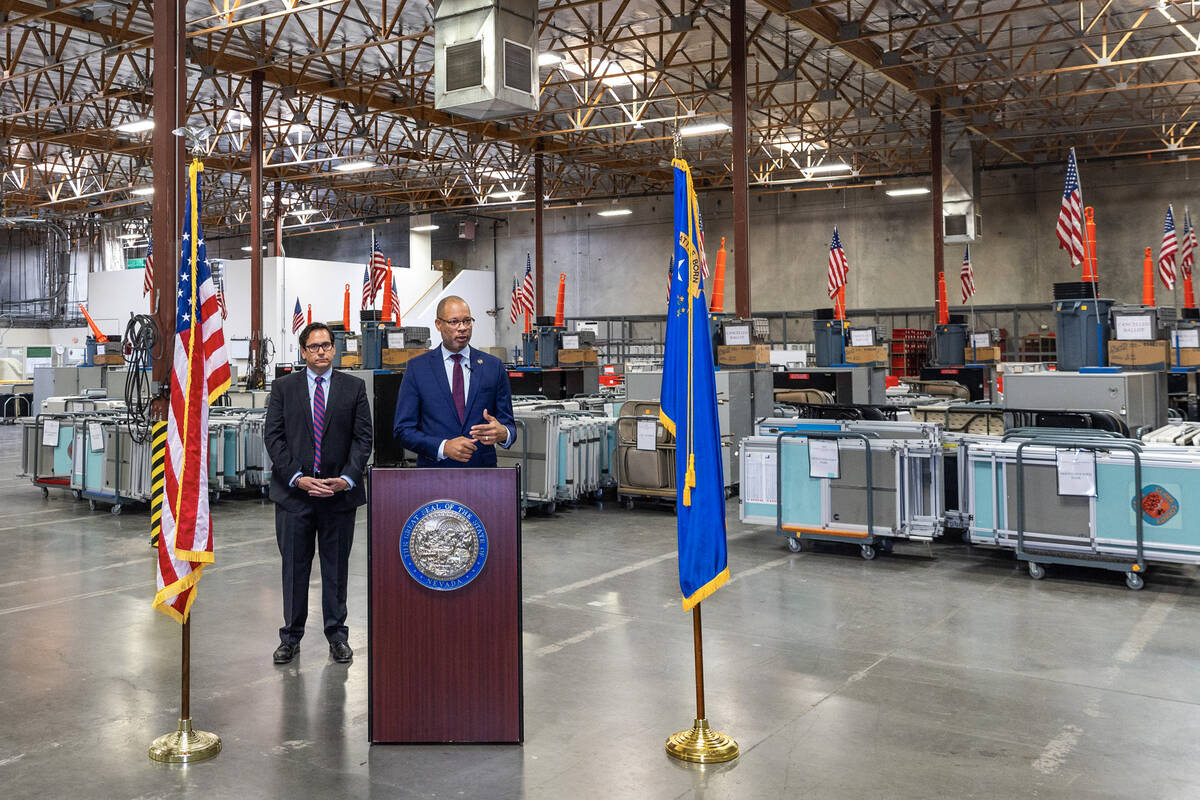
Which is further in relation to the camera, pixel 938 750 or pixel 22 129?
pixel 22 129

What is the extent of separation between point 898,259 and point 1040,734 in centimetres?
2890

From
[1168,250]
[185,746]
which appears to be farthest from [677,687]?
[1168,250]

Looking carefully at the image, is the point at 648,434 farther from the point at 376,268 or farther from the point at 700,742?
the point at 376,268

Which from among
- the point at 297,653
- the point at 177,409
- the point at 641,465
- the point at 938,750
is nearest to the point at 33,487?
the point at 641,465

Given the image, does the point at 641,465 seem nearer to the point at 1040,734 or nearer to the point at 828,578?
the point at 828,578

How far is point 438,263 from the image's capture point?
3909 centimetres

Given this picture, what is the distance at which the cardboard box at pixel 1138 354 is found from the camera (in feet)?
36.8

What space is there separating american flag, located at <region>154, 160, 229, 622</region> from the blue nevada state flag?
231 cm

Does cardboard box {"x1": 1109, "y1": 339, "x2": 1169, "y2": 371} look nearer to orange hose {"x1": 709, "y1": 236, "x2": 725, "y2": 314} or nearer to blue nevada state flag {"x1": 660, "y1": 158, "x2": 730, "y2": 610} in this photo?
orange hose {"x1": 709, "y1": 236, "x2": 725, "y2": 314}

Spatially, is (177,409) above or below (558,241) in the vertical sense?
below

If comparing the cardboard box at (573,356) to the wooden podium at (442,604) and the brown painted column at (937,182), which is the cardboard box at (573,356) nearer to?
the brown painted column at (937,182)

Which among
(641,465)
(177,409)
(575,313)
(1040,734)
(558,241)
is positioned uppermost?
(558,241)

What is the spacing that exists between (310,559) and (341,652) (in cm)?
61

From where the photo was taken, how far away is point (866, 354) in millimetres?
17984
